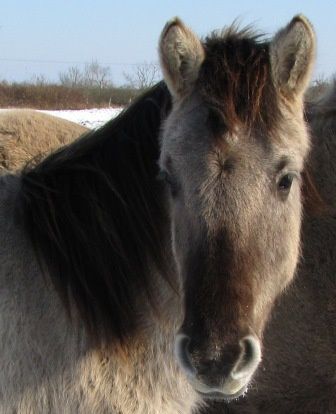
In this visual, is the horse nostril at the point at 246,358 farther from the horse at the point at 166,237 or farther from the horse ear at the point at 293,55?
the horse ear at the point at 293,55

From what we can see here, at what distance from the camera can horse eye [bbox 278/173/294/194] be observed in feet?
9.38

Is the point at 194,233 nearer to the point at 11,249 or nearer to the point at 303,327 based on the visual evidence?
the point at 11,249

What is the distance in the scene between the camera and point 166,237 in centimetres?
329

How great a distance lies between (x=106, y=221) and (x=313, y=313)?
1637mm

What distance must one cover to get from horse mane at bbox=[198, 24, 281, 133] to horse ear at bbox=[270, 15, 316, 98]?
0.06 meters

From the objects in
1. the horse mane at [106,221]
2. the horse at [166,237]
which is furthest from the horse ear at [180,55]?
the horse mane at [106,221]

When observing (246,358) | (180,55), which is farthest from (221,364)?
(180,55)

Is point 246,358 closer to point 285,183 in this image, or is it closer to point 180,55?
point 285,183

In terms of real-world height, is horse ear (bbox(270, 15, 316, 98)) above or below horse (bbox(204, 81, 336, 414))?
above

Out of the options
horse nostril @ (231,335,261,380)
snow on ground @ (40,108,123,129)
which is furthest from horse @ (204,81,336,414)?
snow on ground @ (40,108,123,129)

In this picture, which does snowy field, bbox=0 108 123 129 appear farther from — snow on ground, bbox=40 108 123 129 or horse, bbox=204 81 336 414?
horse, bbox=204 81 336 414

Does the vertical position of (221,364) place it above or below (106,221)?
below

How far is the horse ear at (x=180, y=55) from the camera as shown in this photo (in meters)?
2.96

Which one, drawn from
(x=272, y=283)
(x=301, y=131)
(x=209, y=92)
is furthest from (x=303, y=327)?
(x=209, y=92)
